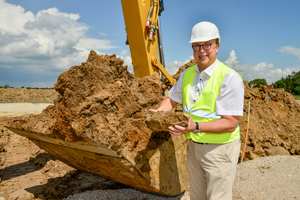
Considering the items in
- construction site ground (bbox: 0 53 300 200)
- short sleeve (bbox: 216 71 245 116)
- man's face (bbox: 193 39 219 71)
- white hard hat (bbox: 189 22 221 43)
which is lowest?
construction site ground (bbox: 0 53 300 200)

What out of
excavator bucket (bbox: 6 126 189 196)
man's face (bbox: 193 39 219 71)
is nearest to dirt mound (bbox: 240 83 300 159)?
excavator bucket (bbox: 6 126 189 196)

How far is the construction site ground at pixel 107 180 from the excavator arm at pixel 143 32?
2602 mm

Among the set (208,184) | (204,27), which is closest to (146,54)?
(204,27)

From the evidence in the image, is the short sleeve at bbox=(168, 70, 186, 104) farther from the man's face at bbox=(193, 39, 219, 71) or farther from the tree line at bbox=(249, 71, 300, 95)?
the tree line at bbox=(249, 71, 300, 95)

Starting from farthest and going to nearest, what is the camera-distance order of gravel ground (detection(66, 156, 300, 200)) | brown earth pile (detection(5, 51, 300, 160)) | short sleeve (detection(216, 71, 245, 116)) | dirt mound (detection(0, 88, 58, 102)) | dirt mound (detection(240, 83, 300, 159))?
1. dirt mound (detection(0, 88, 58, 102))
2. dirt mound (detection(240, 83, 300, 159))
3. gravel ground (detection(66, 156, 300, 200))
4. brown earth pile (detection(5, 51, 300, 160))
5. short sleeve (detection(216, 71, 245, 116))

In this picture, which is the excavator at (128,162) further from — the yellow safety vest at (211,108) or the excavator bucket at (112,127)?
the yellow safety vest at (211,108)

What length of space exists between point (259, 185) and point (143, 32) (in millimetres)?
4581

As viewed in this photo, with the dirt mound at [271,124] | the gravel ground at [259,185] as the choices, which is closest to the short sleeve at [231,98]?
the gravel ground at [259,185]

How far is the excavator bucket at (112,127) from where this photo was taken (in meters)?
2.08

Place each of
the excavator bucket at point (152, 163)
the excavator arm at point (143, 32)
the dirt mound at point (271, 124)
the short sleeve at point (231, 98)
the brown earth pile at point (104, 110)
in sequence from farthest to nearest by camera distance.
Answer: the excavator arm at point (143, 32)
the dirt mound at point (271, 124)
the excavator bucket at point (152, 163)
the brown earth pile at point (104, 110)
the short sleeve at point (231, 98)

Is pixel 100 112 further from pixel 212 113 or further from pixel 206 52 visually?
pixel 206 52

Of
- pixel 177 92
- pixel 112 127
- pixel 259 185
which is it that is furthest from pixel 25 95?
pixel 259 185

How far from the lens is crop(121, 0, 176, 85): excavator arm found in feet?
18.3

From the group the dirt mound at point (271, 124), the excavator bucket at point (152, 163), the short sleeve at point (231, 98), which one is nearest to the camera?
the short sleeve at point (231, 98)
